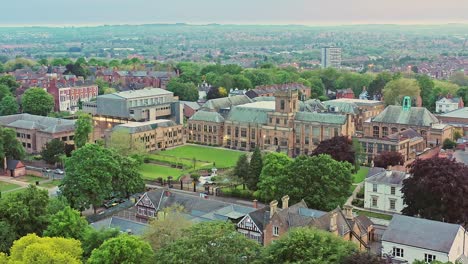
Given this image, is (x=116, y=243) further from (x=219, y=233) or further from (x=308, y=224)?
(x=308, y=224)

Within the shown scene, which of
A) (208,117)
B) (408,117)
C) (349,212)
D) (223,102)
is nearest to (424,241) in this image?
(349,212)

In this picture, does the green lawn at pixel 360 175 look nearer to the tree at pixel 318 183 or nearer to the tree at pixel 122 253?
the tree at pixel 318 183

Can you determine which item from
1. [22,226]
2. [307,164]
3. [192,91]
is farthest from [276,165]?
[192,91]

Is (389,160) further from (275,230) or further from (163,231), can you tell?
(163,231)

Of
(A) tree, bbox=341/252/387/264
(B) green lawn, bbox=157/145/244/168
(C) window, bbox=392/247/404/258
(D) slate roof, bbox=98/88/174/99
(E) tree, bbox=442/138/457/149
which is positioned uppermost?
(D) slate roof, bbox=98/88/174/99

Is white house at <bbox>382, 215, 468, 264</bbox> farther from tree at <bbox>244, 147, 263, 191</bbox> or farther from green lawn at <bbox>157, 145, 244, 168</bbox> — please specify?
green lawn at <bbox>157, 145, 244, 168</bbox>

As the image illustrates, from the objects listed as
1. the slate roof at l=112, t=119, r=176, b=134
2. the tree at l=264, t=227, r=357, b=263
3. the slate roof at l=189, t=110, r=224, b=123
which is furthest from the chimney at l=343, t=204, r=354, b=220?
the slate roof at l=189, t=110, r=224, b=123
